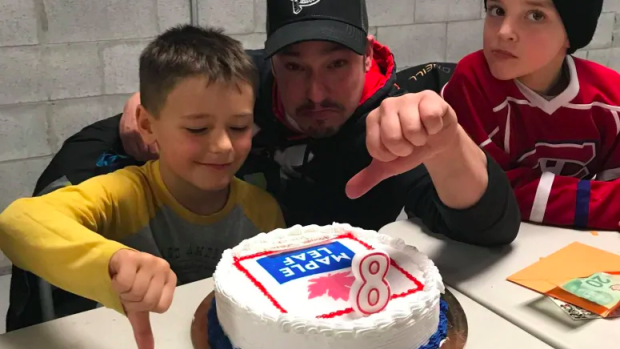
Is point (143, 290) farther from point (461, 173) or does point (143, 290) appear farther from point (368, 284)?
point (461, 173)

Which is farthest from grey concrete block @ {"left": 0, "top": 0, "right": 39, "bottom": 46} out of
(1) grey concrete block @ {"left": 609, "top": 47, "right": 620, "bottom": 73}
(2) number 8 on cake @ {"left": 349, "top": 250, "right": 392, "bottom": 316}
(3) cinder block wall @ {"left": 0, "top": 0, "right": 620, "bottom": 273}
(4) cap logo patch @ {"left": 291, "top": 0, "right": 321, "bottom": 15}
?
(1) grey concrete block @ {"left": 609, "top": 47, "right": 620, "bottom": 73}

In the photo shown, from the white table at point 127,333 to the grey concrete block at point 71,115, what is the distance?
4.77 feet

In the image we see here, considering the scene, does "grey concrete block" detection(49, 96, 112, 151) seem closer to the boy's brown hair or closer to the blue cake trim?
the boy's brown hair

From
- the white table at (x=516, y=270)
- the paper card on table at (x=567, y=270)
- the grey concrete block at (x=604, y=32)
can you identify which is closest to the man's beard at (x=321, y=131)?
the white table at (x=516, y=270)

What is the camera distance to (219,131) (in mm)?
1202

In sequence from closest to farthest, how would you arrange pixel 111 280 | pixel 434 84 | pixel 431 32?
pixel 111 280
pixel 434 84
pixel 431 32

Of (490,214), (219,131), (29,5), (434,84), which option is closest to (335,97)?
(219,131)

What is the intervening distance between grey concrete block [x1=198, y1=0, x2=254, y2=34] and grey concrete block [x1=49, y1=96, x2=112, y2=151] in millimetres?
493

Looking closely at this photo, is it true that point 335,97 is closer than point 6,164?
Yes

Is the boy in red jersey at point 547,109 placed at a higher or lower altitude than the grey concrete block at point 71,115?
higher

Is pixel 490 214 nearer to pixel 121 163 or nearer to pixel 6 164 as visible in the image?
pixel 121 163

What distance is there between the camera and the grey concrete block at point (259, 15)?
7.97 feet

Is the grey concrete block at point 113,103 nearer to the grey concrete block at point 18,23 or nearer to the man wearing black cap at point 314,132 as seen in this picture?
the grey concrete block at point 18,23

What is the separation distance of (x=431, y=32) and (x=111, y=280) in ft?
7.69
